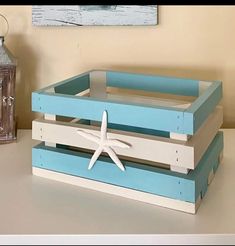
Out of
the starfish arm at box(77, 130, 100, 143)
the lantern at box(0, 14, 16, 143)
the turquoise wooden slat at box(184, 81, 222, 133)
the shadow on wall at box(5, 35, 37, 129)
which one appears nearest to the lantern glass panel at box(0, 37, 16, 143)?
the lantern at box(0, 14, 16, 143)

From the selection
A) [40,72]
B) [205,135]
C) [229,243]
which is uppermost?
[40,72]

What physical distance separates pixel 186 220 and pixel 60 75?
576 mm

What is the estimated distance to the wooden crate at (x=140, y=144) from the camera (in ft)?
2.15

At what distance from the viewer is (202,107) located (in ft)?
2.23

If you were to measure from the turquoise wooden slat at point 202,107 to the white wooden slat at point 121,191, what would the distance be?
4.7 inches

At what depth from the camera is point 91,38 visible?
1059mm

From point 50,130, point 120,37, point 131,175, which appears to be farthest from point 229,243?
point 120,37

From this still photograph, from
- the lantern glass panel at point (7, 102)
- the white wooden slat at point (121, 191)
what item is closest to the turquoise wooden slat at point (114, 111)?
the white wooden slat at point (121, 191)

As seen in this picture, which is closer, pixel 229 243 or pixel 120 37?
pixel 229 243

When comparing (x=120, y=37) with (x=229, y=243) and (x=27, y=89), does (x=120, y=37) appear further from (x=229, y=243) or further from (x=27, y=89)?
(x=229, y=243)

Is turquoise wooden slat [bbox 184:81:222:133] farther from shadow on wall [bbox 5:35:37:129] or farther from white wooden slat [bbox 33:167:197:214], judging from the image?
shadow on wall [bbox 5:35:37:129]

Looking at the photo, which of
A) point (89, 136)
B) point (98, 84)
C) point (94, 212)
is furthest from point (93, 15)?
point (94, 212)

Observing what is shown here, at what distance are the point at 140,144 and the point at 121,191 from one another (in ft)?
0.30

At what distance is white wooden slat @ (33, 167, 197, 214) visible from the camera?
67 centimetres
